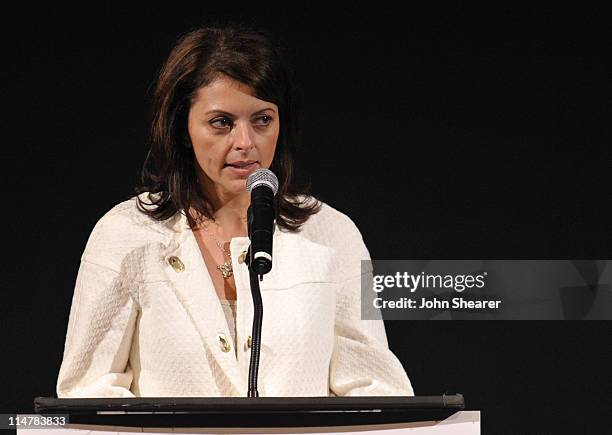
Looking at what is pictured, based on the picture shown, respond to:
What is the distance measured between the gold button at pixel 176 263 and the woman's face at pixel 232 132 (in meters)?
0.16

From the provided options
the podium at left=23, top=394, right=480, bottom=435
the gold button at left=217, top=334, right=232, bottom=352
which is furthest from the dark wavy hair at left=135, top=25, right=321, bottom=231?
the podium at left=23, top=394, right=480, bottom=435

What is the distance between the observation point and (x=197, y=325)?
212 centimetres

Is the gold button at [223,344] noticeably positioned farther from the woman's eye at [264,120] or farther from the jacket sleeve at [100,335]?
the woman's eye at [264,120]

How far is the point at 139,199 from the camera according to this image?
7.59 feet

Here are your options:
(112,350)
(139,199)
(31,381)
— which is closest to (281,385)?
(112,350)

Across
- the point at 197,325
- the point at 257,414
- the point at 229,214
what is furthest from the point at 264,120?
the point at 257,414

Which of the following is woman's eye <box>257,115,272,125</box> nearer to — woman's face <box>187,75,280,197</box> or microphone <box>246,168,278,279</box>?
woman's face <box>187,75,280,197</box>

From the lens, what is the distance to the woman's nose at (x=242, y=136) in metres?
2.16

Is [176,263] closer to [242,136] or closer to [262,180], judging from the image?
[242,136]

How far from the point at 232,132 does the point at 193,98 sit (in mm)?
129

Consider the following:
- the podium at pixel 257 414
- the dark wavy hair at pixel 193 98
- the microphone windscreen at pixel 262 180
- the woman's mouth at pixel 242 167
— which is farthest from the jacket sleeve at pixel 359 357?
the podium at pixel 257 414

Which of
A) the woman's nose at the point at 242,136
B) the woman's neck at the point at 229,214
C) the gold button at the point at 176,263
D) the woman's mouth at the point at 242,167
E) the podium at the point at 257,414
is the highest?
the woman's nose at the point at 242,136

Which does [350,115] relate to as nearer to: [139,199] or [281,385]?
[139,199]

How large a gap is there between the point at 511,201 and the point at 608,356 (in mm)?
482
